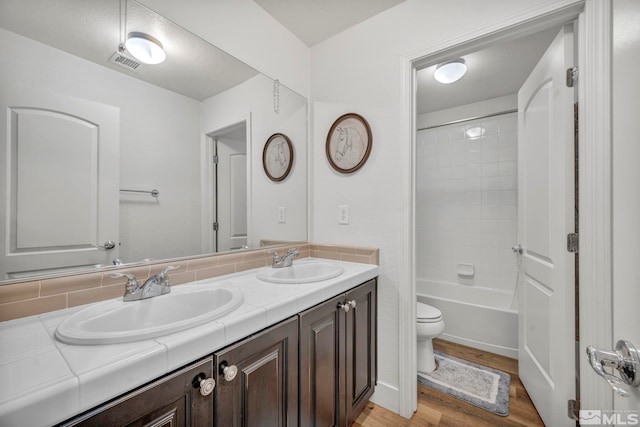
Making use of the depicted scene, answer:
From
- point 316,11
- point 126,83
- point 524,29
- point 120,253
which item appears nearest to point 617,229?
point 524,29

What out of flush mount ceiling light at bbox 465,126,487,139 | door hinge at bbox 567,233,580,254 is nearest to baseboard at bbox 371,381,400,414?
door hinge at bbox 567,233,580,254

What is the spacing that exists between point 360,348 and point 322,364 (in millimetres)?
375

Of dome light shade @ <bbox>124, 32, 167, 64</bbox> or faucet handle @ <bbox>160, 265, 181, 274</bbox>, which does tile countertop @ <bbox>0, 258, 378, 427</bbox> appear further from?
dome light shade @ <bbox>124, 32, 167, 64</bbox>

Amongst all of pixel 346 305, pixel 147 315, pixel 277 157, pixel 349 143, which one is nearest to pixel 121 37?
pixel 277 157

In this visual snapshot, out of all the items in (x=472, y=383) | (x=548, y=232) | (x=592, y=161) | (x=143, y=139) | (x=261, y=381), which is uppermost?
(x=143, y=139)

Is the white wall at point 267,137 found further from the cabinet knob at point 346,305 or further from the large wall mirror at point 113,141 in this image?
the cabinet knob at point 346,305

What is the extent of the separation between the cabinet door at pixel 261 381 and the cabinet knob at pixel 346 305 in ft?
1.05

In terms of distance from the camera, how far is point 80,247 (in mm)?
959

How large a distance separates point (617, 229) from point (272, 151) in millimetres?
1609

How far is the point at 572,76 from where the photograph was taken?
1.19 m

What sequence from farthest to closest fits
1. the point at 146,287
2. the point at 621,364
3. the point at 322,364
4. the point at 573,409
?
1. the point at 573,409
2. the point at 322,364
3. the point at 146,287
4. the point at 621,364

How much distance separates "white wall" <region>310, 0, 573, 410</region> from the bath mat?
0.45m

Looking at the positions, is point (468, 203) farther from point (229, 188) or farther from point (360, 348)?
point (229, 188)

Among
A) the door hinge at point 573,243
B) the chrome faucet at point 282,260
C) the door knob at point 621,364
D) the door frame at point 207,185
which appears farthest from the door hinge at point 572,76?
the door frame at point 207,185
